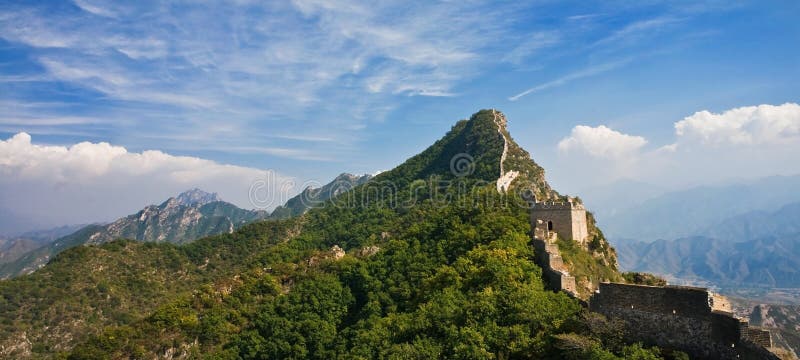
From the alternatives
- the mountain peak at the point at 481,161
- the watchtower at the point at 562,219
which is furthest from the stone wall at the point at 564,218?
the mountain peak at the point at 481,161

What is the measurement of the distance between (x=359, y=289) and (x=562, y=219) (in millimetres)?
22068

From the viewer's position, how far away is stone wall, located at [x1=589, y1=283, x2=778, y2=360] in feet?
52.5

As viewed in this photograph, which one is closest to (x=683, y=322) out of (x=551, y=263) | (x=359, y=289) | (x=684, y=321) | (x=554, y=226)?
(x=684, y=321)

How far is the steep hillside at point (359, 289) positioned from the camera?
25.1 metres

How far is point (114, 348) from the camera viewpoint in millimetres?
50469

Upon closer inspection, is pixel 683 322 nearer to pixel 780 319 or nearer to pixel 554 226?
pixel 554 226

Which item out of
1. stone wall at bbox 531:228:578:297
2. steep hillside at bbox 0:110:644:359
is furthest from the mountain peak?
stone wall at bbox 531:228:578:297

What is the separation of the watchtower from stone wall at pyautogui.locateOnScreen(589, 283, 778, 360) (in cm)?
1641

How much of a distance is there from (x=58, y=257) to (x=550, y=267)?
8977cm

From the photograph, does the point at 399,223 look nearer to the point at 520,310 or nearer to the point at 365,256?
the point at 365,256

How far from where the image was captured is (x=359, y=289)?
50.6 m

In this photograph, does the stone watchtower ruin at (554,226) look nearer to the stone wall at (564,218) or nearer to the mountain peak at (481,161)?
the stone wall at (564,218)

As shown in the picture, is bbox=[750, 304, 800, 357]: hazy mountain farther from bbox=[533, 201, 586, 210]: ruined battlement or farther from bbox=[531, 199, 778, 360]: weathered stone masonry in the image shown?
bbox=[531, 199, 778, 360]: weathered stone masonry

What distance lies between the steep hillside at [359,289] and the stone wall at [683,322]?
3.06 ft
